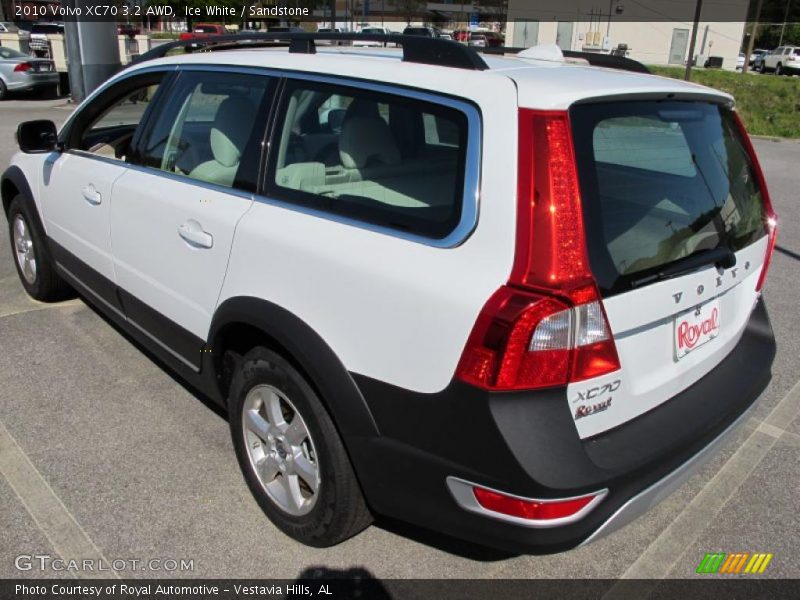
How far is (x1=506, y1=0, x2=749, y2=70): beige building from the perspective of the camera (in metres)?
54.2

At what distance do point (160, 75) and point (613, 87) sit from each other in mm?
2247

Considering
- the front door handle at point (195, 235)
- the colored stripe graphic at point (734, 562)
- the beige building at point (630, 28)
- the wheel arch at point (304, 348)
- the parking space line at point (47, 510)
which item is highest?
the beige building at point (630, 28)

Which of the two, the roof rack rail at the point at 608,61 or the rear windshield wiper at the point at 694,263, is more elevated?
the roof rack rail at the point at 608,61

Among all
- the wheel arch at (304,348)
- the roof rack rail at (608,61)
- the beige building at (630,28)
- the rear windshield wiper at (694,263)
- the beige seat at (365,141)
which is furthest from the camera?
the beige building at (630,28)

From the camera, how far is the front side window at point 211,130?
266cm

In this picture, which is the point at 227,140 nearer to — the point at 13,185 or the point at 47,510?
the point at 47,510

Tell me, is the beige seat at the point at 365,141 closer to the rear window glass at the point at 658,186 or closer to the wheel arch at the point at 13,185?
the rear window glass at the point at 658,186

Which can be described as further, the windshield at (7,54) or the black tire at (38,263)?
the windshield at (7,54)

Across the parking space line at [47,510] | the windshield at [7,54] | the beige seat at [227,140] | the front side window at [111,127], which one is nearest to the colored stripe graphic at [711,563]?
the parking space line at [47,510]

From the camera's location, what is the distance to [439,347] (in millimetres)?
1879

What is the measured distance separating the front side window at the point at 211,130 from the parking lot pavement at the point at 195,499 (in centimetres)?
127

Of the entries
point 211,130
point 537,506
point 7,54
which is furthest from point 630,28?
point 537,506

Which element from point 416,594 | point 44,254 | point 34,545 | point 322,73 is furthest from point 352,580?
point 44,254

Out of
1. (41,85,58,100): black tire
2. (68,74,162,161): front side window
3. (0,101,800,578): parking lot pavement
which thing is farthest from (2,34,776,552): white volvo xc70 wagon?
(41,85,58,100): black tire
